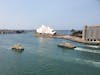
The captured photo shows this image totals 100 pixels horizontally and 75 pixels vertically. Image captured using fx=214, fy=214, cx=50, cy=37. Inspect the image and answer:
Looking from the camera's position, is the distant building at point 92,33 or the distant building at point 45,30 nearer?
the distant building at point 92,33

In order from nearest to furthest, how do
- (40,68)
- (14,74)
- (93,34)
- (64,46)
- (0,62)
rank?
(14,74) < (40,68) < (0,62) < (64,46) < (93,34)

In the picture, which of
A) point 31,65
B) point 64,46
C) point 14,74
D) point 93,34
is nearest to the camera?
point 14,74

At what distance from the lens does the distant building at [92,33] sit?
2656 inches

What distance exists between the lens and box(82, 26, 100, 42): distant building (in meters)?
67.5

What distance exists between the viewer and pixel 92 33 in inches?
2719

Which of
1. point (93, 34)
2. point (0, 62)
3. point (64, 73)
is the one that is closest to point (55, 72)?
point (64, 73)

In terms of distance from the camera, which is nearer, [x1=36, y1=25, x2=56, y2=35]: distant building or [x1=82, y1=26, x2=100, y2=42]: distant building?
[x1=82, y1=26, x2=100, y2=42]: distant building

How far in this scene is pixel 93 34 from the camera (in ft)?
225

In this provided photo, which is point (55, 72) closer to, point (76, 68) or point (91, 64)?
point (76, 68)

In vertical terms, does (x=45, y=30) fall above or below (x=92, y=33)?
above

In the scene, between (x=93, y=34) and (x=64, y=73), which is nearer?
(x=64, y=73)

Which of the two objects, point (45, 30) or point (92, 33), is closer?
point (92, 33)

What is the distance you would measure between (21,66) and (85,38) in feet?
151

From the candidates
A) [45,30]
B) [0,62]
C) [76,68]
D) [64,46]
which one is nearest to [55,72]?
[76,68]
